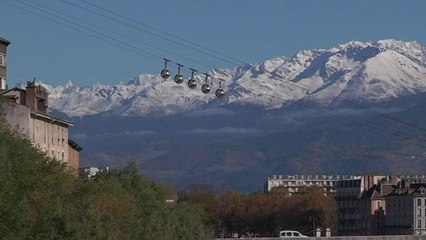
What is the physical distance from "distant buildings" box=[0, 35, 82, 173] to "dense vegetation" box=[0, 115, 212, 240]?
5.14 meters

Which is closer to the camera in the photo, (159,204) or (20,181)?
(20,181)

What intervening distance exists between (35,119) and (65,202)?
37074 mm

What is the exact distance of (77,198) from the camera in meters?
81.8

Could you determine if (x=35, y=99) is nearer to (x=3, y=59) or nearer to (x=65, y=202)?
(x=3, y=59)

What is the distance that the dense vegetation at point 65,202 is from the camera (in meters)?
63.2

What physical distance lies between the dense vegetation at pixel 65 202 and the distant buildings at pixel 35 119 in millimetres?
5143

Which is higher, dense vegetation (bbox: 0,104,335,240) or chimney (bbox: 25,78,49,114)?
Answer: chimney (bbox: 25,78,49,114)

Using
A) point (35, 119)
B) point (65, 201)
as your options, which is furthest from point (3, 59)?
point (65, 201)

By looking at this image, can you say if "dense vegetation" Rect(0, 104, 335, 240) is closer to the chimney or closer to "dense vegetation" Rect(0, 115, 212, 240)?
"dense vegetation" Rect(0, 115, 212, 240)

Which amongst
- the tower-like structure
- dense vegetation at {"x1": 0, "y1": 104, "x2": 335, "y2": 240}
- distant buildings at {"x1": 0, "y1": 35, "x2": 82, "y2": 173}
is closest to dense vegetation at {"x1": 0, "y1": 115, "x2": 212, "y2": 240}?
dense vegetation at {"x1": 0, "y1": 104, "x2": 335, "y2": 240}

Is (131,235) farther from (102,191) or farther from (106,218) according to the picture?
(106,218)

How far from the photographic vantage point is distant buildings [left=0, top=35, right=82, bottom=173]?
107438 mm

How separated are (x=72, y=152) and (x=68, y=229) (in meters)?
66.3

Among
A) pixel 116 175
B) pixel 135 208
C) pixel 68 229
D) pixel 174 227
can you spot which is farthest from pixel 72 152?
pixel 68 229
